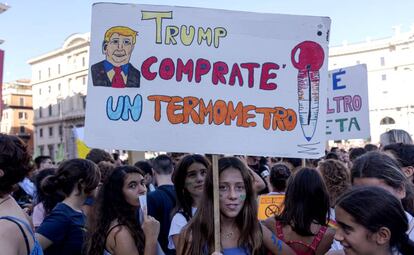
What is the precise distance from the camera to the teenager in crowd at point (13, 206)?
7.11 feet

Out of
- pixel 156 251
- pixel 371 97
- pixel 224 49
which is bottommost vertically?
pixel 156 251

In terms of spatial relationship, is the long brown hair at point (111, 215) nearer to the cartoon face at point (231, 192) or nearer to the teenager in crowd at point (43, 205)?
the cartoon face at point (231, 192)

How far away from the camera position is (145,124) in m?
2.83

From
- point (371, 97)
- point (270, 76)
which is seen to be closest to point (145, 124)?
point (270, 76)

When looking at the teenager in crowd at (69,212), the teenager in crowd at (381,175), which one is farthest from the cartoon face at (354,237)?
the teenager in crowd at (69,212)

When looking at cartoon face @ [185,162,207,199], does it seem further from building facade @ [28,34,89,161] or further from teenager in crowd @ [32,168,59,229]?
building facade @ [28,34,89,161]

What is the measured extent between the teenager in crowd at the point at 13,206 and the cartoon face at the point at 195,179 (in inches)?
59.4

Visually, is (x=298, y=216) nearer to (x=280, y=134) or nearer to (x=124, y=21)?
(x=280, y=134)

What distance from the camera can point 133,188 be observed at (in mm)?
3502

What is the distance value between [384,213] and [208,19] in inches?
58.2

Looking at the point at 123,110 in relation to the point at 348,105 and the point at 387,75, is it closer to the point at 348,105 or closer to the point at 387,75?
the point at 348,105

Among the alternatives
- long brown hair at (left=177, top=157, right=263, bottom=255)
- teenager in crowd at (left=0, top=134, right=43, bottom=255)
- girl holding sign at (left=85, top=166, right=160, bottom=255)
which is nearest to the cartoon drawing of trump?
teenager in crowd at (left=0, top=134, right=43, bottom=255)

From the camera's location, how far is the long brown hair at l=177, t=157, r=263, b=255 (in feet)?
9.30

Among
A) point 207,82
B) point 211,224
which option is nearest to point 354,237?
point 211,224
